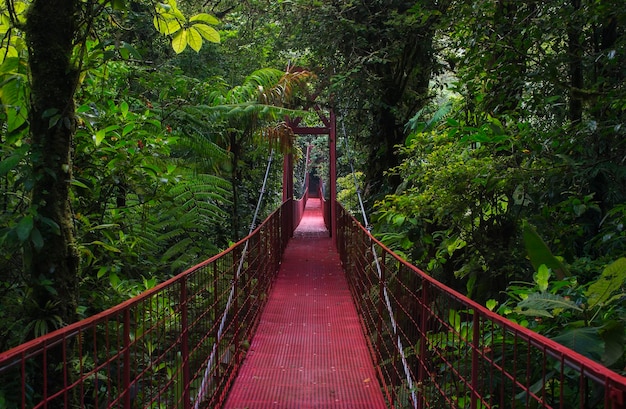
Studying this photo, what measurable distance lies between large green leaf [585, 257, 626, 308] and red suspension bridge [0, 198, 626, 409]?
0.33m

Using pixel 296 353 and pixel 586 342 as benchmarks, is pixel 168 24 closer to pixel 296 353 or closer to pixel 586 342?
pixel 586 342

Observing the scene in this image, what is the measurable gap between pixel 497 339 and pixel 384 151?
717cm

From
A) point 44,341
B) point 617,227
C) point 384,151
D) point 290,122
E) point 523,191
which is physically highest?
point 290,122

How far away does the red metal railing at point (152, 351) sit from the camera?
1625 millimetres

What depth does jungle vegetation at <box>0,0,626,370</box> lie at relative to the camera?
92.8 inches

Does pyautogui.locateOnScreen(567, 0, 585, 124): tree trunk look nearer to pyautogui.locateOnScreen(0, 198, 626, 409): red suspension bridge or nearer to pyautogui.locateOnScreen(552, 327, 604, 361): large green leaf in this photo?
pyautogui.locateOnScreen(0, 198, 626, 409): red suspension bridge

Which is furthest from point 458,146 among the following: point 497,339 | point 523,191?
point 497,339

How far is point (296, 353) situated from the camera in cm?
456

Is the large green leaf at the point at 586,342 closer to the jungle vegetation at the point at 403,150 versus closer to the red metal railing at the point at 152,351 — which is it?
the jungle vegetation at the point at 403,150

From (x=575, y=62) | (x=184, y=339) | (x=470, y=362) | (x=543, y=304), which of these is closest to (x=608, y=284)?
(x=543, y=304)

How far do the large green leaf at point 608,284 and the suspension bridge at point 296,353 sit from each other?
348 mm

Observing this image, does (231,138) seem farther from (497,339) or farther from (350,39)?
(497,339)

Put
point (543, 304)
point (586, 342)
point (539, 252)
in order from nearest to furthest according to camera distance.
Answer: point (586, 342) → point (543, 304) → point (539, 252)

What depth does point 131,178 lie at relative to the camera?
3.44 meters
